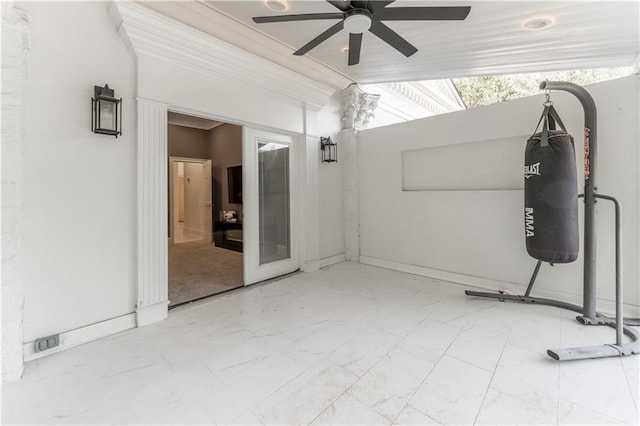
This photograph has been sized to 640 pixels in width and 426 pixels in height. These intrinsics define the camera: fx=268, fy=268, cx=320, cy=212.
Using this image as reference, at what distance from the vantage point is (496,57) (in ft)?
11.3

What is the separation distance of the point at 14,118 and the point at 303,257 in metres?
3.25

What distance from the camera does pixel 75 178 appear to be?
85.8 inches

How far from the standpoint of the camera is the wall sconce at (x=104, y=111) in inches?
87.0

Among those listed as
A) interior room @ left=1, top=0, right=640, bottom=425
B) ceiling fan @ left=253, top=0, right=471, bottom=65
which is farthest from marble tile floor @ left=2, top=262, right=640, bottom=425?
ceiling fan @ left=253, top=0, right=471, bottom=65

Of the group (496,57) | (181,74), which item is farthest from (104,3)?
(496,57)

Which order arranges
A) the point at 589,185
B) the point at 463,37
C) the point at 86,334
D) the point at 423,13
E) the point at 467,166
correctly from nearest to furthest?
the point at 423,13, the point at 86,334, the point at 589,185, the point at 463,37, the point at 467,166

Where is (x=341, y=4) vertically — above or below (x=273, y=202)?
above

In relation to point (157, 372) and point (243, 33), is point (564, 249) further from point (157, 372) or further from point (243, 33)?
point (243, 33)

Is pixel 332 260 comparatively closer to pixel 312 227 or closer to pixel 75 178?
pixel 312 227

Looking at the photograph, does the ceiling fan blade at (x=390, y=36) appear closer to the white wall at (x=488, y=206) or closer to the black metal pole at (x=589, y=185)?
the black metal pole at (x=589, y=185)

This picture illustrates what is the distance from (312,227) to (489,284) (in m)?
2.48

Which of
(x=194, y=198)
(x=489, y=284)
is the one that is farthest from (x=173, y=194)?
Answer: (x=489, y=284)

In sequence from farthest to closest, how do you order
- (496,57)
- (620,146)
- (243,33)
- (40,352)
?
(496,57) < (243,33) < (620,146) < (40,352)

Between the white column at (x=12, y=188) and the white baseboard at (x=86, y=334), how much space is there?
24 cm
